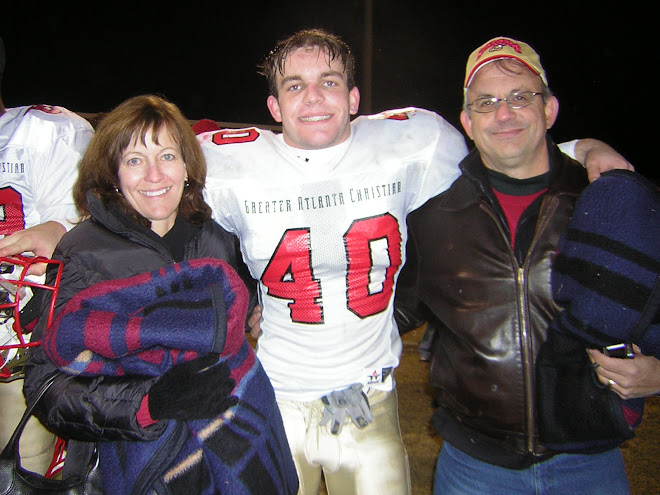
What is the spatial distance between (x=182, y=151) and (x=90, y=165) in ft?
0.83

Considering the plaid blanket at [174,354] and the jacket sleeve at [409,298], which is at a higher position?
the plaid blanket at [174,354]

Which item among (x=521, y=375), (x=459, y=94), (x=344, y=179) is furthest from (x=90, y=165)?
(x=459, y=94)

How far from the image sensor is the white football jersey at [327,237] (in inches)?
58.9

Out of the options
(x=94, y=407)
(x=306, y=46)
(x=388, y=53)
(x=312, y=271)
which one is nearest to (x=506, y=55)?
(x=306, y=46)

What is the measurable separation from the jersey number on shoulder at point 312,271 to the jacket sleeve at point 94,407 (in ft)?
2.11

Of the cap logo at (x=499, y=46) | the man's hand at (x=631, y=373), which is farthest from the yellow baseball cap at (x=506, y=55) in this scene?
the man's hand at (x=631, y=373)

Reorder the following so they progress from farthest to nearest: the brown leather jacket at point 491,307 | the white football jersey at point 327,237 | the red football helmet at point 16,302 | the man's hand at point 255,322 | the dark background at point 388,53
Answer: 1. the dark background at point 388,53
2. the man's hand at point 255,322
3. the white football jersey at point 327,237
4. the brown leather jacket at point 491,307
5. the red football helmet at point 16,302

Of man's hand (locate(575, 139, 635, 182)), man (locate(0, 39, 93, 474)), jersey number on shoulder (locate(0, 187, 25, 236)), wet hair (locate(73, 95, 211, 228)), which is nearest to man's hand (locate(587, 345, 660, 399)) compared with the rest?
man's hand (locate(575, 139, 635, 182))

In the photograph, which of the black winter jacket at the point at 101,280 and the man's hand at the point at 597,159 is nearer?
the black winter jacket at the point at 101,280

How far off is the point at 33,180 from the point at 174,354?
1.30 meters

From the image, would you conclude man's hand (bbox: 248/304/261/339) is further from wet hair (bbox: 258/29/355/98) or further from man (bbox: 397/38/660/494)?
wet hair (bbox: 258/29/355/98)

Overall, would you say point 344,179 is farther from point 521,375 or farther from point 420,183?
point 521,375

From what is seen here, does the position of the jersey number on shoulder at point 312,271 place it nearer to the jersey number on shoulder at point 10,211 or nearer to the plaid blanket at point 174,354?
the plaid blanket at point 174,354

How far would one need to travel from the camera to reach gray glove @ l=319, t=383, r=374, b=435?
1.42 meters
